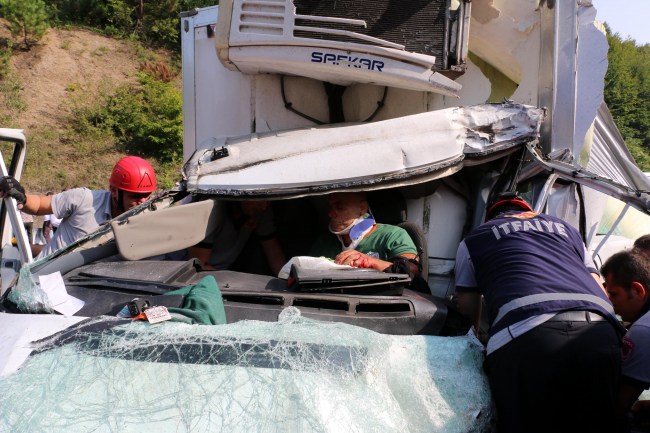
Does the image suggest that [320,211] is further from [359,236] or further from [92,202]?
[92,202]

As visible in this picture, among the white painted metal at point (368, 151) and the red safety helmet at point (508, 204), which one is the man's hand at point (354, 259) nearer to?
the white painted metal at point (368, 151)

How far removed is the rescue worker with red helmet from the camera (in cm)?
398

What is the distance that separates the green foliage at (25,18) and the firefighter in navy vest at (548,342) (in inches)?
674

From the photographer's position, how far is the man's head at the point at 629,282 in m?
2.50

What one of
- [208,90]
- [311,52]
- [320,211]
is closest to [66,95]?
[208,90]

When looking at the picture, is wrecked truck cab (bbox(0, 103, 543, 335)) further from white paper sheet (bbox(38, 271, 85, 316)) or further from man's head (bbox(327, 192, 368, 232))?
man's head (bbox(327, 192, 368, 232))

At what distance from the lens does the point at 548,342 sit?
2.21m

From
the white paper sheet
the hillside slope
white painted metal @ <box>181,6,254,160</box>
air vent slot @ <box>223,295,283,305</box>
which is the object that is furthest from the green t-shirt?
the hillside slope

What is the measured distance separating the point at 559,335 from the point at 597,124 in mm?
3003

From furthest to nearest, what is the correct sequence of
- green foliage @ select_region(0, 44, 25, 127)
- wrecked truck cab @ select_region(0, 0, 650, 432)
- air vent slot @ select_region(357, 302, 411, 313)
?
green foliage @ select_region(0, 44, 25, 127) → air vent slot @ select_region(357, 302, 411, 313) → wrecked truck cab @ select_region(0, 0, 650, 432)

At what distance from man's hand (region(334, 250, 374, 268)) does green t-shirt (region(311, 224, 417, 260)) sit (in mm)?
143

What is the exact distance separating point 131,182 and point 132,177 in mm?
34

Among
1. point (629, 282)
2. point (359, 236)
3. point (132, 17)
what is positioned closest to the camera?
point (629, 282)

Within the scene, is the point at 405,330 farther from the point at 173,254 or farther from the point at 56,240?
the point at 56,240
